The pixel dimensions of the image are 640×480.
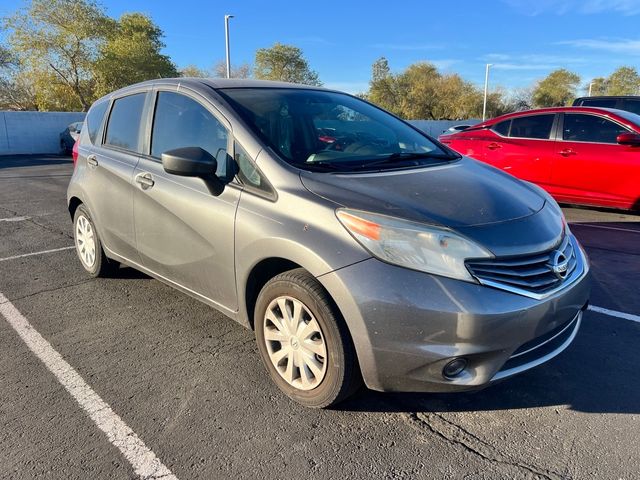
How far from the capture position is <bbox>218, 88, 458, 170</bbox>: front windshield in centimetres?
296

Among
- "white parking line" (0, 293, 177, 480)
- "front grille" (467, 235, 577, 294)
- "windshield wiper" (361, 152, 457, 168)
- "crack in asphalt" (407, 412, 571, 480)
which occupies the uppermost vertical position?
"windshield wiper" (361, 152, 457, 168)

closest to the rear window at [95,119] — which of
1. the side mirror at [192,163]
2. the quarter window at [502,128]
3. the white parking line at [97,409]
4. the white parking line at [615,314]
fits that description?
the white parking line at [97,409]

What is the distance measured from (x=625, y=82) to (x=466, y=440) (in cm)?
7205

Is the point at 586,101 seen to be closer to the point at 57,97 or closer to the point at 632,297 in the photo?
the point at 632,297

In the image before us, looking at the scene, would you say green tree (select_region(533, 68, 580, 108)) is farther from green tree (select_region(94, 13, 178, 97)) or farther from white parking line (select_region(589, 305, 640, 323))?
white parking line (select_region(589, 305, 640, 323))

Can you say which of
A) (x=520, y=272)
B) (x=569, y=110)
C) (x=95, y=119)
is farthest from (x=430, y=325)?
(x=569, y=110)

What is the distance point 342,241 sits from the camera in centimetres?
233

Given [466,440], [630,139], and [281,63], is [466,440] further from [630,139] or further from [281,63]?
[281,63]

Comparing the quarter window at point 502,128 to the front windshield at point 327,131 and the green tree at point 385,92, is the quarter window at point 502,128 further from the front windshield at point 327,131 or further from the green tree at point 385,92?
the green tree at point 385,92

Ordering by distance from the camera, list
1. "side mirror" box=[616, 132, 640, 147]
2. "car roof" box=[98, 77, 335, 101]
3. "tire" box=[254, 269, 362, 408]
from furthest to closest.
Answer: "side mirror" box=[616, 132, 640, 147] < "car roof" box=[98, 77, 335, 101] < "tire" box=[254, 269, 362, 408]

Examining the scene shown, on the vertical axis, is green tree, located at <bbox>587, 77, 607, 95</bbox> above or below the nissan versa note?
above

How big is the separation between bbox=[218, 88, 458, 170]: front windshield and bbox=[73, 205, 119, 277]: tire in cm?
208

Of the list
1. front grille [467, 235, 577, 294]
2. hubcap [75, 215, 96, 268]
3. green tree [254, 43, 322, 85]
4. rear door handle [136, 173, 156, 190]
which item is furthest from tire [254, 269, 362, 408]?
green tree [254, 43, 322, 85]

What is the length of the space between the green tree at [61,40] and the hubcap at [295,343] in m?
36.2
